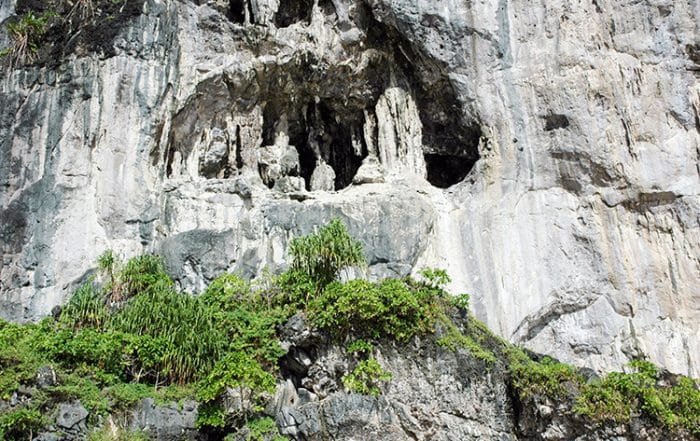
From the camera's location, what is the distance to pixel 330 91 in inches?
789

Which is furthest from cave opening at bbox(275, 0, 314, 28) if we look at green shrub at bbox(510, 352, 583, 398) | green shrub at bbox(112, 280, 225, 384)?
green shrub at bbox(510, 352, 583, 398)

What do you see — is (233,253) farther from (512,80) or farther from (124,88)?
(512,80)

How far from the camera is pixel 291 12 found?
68.2ft

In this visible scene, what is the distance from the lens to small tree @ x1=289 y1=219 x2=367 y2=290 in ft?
46.9

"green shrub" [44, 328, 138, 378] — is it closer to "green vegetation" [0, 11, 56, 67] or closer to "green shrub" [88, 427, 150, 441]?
"green shrub" [88, 427, 150, 441]

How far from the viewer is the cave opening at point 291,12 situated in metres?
20.6

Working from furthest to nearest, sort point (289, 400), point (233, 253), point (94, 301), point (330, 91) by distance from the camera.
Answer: point (330, 91)
point (233, 253)
point (94, 301)
point (289, 400)

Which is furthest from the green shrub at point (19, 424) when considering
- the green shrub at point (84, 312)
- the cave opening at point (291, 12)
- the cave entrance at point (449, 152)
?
the cave opening at point (291, 12)

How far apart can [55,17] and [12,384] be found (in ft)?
33.7

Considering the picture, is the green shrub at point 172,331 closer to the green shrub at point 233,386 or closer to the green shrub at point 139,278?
the green shrub at point 139,278

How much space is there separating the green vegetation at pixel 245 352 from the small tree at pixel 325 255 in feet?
0.07

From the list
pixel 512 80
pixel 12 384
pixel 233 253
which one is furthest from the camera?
pixel 512 80

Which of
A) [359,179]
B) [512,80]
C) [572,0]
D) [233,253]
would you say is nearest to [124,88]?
[233,253]

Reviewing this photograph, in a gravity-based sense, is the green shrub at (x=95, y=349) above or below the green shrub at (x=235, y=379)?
above
